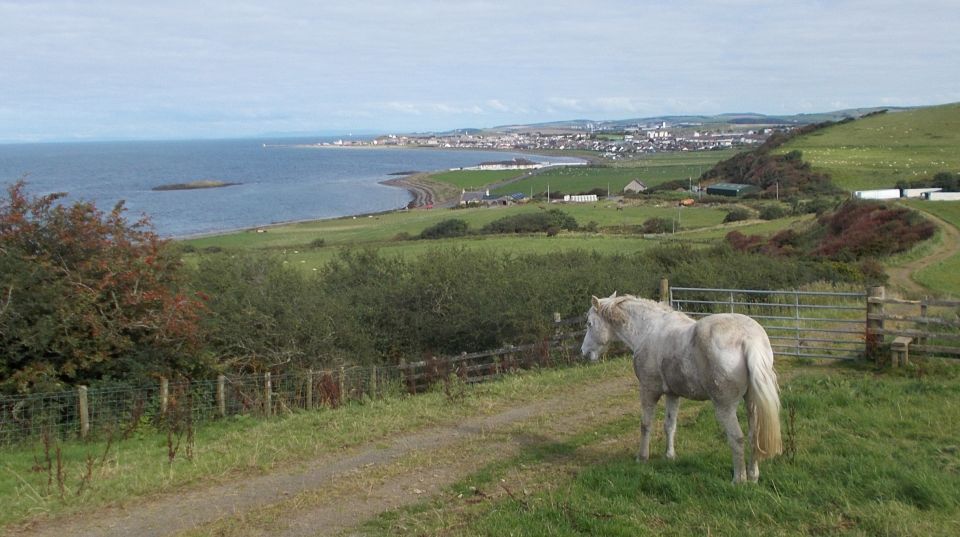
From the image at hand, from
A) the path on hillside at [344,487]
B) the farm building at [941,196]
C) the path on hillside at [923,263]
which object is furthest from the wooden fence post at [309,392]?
the farm building at [941,196]

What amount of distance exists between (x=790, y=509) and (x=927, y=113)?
148275 millimetres

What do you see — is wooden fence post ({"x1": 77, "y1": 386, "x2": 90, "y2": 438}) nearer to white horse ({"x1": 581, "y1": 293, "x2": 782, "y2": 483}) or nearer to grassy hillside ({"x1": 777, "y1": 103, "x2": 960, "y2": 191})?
white horse ({"x1": 581, "y1": 293, "x2": 782, "y2": 483})

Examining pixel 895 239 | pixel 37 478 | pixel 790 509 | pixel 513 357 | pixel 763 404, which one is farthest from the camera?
pixel 895 239

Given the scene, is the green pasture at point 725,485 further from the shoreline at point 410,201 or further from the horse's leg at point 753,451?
the shoreline at point 410,201

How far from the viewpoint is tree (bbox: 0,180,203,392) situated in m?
14.8

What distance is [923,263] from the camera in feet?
106

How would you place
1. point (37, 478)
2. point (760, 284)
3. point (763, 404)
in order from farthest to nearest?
point (760, 284), point (37, 478), point (763, 404)

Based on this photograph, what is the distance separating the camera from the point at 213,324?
18203 millimetres

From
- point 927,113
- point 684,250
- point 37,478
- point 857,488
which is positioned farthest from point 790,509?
point 927,113

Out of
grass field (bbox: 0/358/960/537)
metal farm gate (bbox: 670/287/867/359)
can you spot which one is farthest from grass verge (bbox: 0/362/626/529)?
metal farm gate (bbox: 670/287/867/359)

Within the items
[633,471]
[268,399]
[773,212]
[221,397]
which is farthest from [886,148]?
[633,471]

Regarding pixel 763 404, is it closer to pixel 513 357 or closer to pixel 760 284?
pixel 513 357

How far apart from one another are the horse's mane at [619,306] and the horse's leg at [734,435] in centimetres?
162

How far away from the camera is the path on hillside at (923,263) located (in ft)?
88.1
